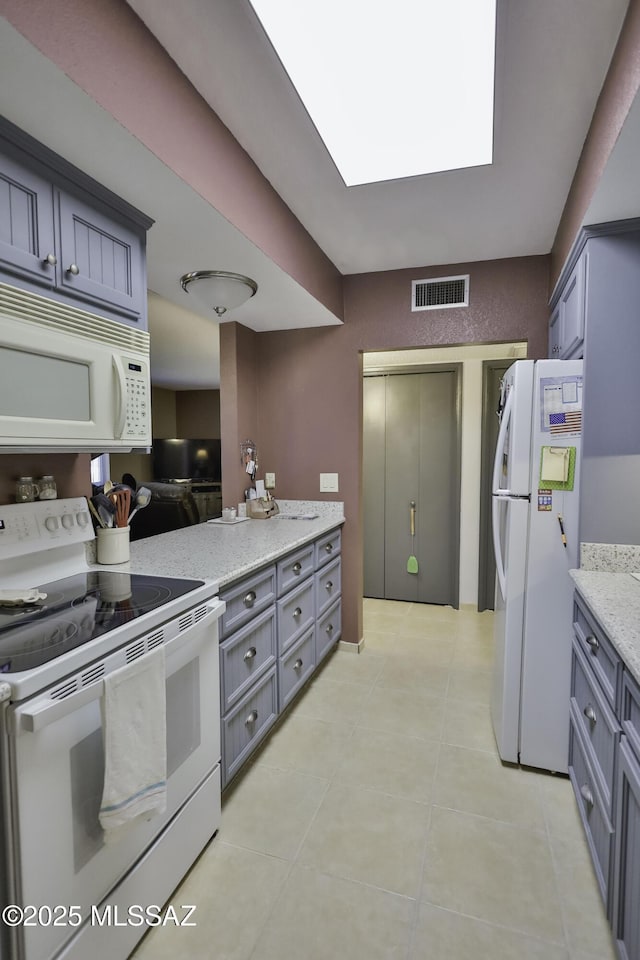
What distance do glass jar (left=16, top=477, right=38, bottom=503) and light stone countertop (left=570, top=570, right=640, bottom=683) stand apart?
1784mm

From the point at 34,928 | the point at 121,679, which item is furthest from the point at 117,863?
the point at 121,679

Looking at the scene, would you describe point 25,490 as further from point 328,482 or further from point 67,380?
point 328,482

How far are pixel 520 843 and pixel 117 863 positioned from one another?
51.6 inches

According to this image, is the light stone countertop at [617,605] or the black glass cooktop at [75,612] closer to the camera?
the black glass cooktop at [75,612]

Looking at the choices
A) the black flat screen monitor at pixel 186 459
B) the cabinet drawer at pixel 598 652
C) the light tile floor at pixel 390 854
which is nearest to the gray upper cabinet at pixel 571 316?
the cabinet drawer at pixel 598 652

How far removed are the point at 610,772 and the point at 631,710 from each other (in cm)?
27

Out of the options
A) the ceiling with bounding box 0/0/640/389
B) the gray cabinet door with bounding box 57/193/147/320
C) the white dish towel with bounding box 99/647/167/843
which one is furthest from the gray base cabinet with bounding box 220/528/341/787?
the ceiling with bounding box 0/0/640/389

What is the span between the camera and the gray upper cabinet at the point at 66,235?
124cm

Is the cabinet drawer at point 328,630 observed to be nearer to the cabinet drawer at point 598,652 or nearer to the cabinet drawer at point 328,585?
the cabinet drawer at point 328,585

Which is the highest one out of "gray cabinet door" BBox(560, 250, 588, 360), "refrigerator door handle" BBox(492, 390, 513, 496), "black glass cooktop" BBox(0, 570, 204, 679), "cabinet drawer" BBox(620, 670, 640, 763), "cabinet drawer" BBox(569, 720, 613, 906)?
"gray cabinet door" BBox(560, 250, 588, 360)

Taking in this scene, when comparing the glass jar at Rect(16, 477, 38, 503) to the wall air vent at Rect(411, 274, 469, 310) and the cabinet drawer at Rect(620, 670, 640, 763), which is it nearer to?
the cabinet drawer at Rect(620, 670, 640, 763)

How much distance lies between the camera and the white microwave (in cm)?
125

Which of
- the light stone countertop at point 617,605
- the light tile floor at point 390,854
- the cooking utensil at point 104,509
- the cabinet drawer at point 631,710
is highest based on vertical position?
the cooking utensil at point 104,509

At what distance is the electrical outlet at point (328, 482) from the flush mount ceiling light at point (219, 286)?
129cm
